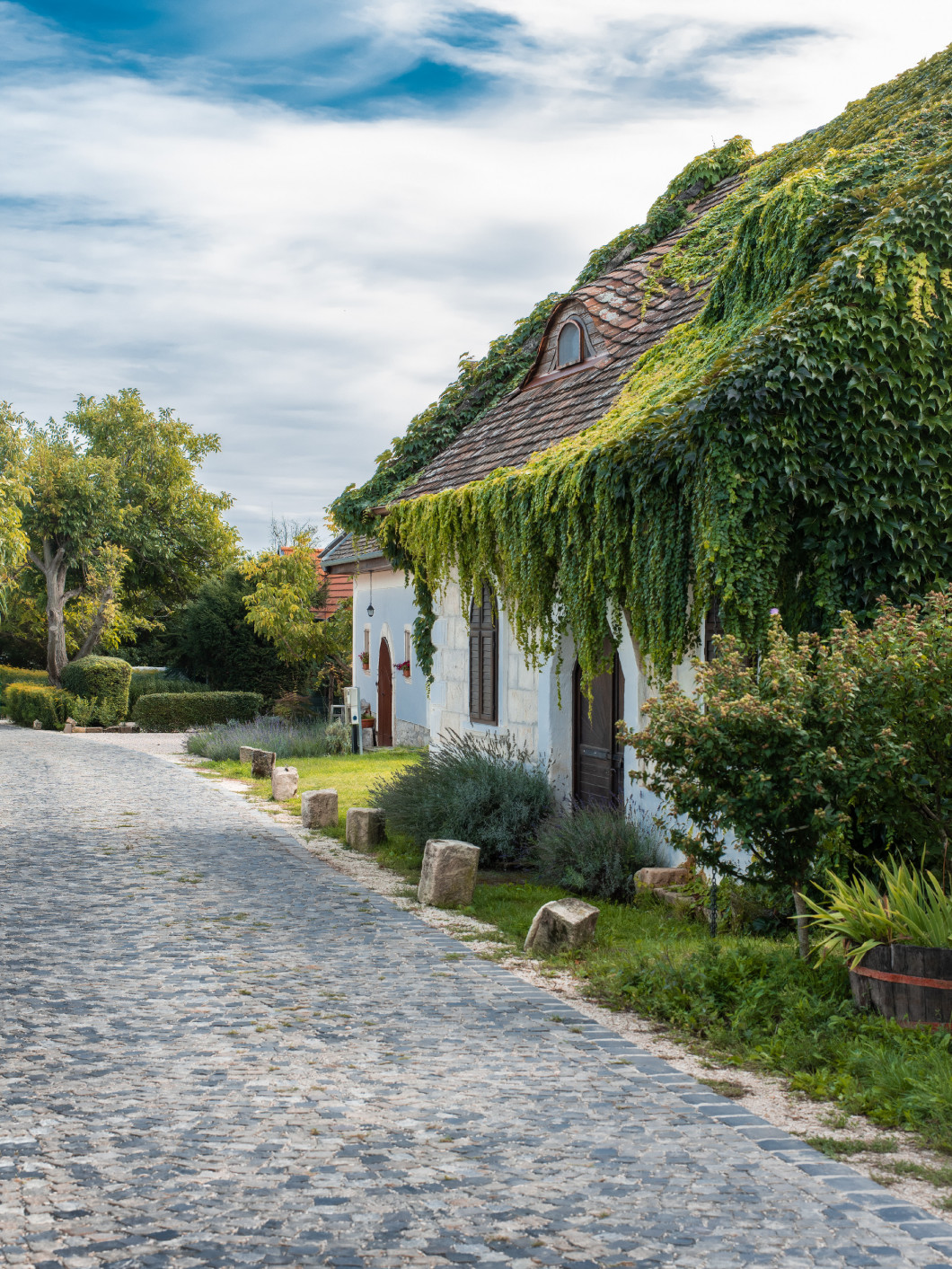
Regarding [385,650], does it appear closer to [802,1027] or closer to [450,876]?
[450,876]

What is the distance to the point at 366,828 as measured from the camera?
11828 millimetres

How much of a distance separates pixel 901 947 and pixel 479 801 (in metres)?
5.83

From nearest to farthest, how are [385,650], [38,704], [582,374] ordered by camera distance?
[582,374]
[385,650]
[38,704]

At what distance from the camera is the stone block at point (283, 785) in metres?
15.9

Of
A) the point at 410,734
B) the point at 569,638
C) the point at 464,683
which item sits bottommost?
the point at 410,734

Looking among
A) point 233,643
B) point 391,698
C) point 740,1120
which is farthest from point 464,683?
point 233,643

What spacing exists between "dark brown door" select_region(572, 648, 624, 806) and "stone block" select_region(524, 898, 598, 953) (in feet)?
9.94

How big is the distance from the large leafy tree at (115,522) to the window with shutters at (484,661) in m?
14.9

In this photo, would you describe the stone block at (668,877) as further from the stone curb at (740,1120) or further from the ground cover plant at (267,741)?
the ground cover plant at (267,741)

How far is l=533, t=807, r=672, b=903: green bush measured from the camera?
9.11m

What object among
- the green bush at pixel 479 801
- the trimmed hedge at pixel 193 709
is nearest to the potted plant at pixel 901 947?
the green bush at pixel 479 801

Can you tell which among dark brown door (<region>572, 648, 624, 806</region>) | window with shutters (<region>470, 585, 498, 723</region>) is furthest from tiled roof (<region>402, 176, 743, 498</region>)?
dark brown door (<region>572, 648, 624, 806</region>)

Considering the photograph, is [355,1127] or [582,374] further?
[582,374]

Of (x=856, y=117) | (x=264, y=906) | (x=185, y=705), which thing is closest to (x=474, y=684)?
(x=264, y=906)
